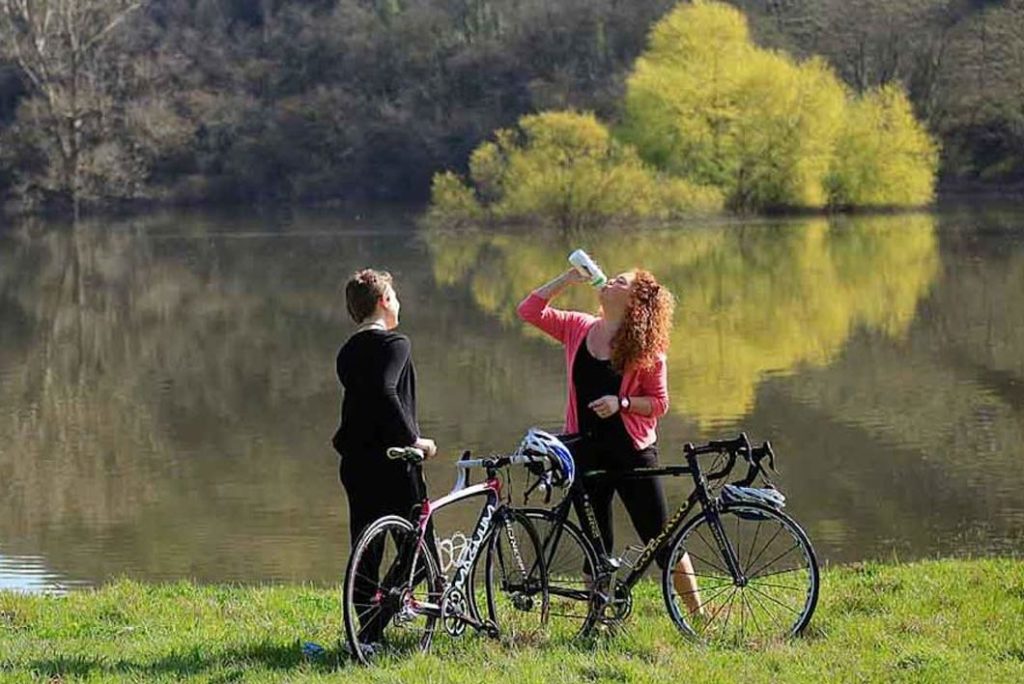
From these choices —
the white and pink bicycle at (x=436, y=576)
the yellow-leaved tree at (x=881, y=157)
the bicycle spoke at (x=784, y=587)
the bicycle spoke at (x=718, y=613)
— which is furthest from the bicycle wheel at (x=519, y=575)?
the yellow-leaved tree at (x=881, y=157)

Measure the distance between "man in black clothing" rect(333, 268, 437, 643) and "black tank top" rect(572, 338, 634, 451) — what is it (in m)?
0.70

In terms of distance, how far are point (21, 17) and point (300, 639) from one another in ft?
209

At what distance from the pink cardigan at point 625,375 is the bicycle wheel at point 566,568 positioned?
46 cm

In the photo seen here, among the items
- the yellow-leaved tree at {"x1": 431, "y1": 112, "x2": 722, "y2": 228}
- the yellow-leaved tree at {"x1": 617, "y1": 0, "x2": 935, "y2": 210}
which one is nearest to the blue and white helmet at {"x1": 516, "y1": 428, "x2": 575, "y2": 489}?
the yellow-leaved tree at {"x1": 431, "y1": 112, "x2": 722, "y2": 228}

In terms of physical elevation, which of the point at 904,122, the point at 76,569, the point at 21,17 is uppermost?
the point at 21,17

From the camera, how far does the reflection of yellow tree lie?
66.2ft

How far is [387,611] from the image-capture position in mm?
6023

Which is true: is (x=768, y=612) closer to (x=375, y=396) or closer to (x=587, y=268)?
(x=587, y=268)

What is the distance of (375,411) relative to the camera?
607 centimetres

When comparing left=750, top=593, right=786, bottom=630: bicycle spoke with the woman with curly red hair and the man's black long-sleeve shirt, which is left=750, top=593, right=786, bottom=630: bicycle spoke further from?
the man's black long-sleeve shirt

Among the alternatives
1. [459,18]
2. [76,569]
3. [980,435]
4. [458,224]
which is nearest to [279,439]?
[76,569]

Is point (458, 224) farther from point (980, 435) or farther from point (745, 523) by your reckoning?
point (745, 523)

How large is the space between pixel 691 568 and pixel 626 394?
751 millimetres

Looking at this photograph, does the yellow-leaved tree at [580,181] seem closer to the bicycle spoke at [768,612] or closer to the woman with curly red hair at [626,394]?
the woman with curly red hair at [626,394]
